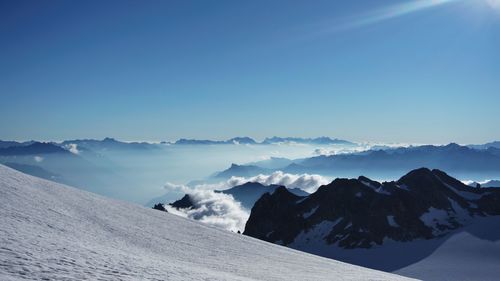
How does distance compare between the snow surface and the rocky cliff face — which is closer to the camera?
the snow surface

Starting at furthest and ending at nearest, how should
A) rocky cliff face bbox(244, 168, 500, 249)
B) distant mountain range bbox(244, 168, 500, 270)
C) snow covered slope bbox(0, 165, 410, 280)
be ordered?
rocky cliff face bbox(244, 168, 500, 249) < distant mountain range bbox(244, 168, 500, 270) < snow covered slope bbox(0, 165, 410, 280)

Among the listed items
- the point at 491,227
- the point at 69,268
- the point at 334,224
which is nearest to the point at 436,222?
the point at 491,227

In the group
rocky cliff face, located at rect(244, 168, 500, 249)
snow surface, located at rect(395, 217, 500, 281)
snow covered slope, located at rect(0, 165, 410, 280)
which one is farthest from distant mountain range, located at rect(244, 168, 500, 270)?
snow covered slope, located at rect(0, 165, 410, 280)

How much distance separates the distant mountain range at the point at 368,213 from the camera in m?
162

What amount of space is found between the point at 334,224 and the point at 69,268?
6730 inches

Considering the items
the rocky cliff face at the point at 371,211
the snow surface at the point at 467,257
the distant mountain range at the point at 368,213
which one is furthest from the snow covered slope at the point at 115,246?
the rocky cliff face at the point at 371,211

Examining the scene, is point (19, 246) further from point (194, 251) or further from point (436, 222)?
point (436, 222)

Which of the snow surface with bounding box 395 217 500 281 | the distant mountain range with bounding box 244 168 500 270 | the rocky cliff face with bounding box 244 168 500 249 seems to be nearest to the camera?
Answer: the snow surface with bounding box 395 217 500 281

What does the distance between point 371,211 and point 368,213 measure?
1.74 m

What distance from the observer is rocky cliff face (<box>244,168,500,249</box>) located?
16412cm

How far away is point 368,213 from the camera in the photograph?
166500mm

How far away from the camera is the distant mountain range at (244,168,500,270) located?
161875 millimetres

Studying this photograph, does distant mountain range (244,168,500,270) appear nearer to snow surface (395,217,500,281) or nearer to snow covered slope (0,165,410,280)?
snow surface (395,217,500,281)

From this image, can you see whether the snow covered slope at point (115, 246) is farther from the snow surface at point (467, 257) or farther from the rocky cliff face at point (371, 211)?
the rocky cliff face at point (371, 211)
